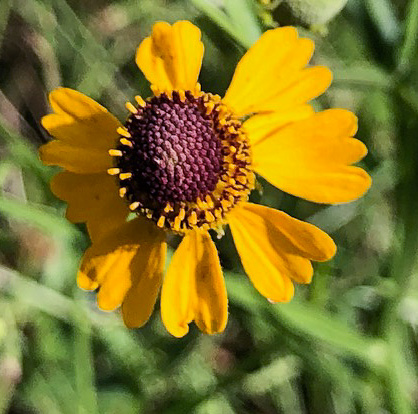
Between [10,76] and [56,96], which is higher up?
[56,96]

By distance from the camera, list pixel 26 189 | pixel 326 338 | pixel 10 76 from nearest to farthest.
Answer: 1. pixel 326 338
2. pixel 26 189
3. pixel 10 76

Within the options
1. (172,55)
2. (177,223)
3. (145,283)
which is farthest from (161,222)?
(172,55)

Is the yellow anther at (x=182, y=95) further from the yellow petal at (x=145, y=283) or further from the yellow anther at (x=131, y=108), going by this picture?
the yellow petal at (x=145, y=283)

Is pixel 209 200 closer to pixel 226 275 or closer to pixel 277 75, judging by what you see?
pixel 277 75

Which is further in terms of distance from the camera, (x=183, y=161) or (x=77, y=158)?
(x=77, y=158)

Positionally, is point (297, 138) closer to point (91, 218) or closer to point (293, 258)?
point (293, 258)

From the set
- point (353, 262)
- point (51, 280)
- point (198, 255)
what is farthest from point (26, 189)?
point (198, 255)
